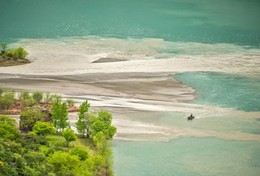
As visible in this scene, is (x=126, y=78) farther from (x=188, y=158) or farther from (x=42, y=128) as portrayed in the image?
(x=42, y=128)

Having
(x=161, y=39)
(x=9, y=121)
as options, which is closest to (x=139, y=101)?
(x=9, y=121)

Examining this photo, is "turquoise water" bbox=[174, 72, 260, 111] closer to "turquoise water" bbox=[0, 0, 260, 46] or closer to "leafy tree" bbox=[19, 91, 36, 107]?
"leafy tree" bbox=[19, 91, 36, 107]

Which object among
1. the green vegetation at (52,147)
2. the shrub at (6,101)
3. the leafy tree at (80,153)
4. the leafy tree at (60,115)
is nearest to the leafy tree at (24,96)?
the shrub at (6,101)

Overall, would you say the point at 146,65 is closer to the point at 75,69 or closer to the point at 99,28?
the point at 75,69

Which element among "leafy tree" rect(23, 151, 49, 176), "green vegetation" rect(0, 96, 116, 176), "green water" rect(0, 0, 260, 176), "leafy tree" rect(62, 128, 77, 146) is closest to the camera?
"leafy tree" rect(23, 151, 49, 176)

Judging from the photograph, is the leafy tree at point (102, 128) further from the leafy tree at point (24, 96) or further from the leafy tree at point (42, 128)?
the leafy tree at point (24, 96)

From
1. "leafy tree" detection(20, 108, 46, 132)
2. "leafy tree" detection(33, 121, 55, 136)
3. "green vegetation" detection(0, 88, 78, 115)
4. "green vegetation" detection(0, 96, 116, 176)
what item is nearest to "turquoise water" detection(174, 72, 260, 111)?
"green vegetation" detection(0, 88, 78, 115)
